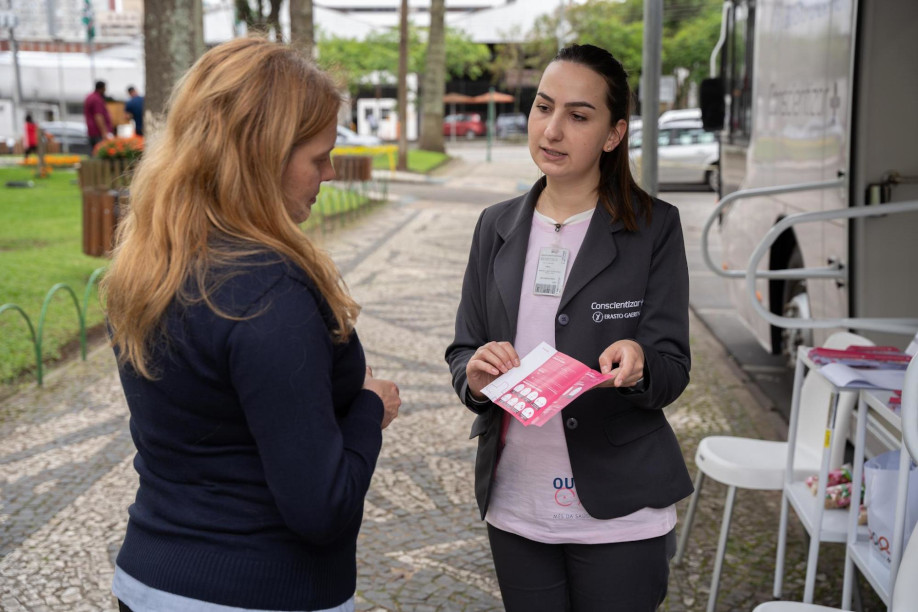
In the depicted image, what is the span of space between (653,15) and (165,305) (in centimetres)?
431

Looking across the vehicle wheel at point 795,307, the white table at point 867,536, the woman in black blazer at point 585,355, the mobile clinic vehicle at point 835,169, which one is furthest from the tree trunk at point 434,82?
the woman in black blazer at point 585,355

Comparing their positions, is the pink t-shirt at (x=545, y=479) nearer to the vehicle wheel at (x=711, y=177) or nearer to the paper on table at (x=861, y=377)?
the paper on table at (x=861, y=377)

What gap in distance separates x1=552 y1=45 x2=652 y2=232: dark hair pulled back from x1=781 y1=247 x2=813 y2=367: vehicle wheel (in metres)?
3.77

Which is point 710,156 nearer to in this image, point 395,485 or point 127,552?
point 395,485

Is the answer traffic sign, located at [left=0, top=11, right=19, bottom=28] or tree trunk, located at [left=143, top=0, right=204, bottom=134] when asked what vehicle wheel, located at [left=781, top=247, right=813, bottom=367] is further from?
traffic sign, located at [left=0, top=11, right=19, bottom=28]

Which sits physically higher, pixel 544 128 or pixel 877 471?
pixel 544 128

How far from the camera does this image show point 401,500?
191 inches

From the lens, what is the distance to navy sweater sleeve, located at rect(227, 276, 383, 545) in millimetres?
1592

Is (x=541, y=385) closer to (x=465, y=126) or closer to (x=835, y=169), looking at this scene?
(x=835, y=169)

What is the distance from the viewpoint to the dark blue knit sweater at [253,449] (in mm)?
1607

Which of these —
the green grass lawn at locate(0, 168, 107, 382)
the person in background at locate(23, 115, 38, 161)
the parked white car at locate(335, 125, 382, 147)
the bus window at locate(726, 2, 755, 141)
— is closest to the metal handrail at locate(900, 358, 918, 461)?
the green grass lawn at locate(0, 168, 107, 382)

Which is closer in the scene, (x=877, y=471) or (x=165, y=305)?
(x=165, y=305)

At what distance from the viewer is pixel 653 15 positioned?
212 inches

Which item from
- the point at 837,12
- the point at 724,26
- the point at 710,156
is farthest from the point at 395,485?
the point at 710,156
